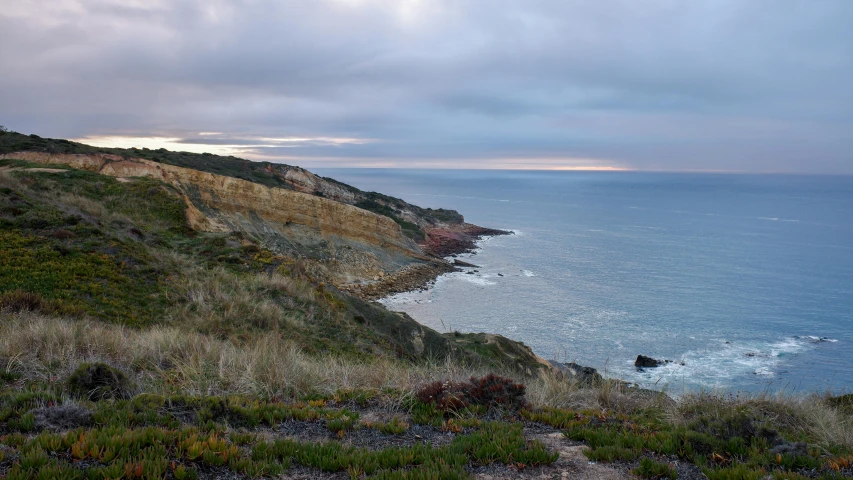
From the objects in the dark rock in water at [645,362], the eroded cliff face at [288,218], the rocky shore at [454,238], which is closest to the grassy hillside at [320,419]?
the dark rock in water at [645,362]

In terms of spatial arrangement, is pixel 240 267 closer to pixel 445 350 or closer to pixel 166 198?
pixel 445 350

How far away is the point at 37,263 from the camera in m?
13.3

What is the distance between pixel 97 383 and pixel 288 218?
38825mm

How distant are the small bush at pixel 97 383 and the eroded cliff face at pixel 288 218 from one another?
2754cm

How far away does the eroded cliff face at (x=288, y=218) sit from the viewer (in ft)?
120

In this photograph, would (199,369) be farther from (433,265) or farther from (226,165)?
(226,165)

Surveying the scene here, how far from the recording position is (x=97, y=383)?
6090mm

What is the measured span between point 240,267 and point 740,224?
346 ft

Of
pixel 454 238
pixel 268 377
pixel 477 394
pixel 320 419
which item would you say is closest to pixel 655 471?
pixel 477 394

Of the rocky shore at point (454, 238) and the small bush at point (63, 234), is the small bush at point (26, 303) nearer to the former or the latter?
the small bush at point (63, 234)

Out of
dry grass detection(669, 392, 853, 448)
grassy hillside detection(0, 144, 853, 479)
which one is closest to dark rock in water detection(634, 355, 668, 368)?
grassy hillside detection(0, 144, 853, 479)

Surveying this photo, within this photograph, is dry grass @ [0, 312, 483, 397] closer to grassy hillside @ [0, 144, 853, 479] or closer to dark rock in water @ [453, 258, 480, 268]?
grassy hillside @ [0, 144, 853, 479]

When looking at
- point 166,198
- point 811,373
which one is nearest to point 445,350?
point 166,198

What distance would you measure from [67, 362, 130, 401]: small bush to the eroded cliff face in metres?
27.5
